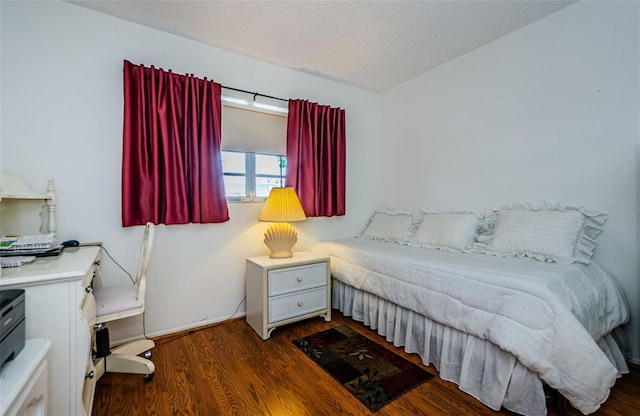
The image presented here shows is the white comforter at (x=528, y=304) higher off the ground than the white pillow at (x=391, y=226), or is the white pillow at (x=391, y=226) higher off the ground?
the white pillow at (x=391, y=226)

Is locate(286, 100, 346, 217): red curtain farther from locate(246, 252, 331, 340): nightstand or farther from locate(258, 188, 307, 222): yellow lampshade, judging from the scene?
locate(246, 252, 331, 340): nightstand

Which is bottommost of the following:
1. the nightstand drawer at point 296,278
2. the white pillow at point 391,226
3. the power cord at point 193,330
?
the power cord at point 193,330

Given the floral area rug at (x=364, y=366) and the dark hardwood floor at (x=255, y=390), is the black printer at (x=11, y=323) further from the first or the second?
the floral area rug at (x=364, y=366)

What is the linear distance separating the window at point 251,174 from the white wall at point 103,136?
15cm

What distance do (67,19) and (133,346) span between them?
2.27 m

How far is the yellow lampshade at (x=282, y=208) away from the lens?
2463mm

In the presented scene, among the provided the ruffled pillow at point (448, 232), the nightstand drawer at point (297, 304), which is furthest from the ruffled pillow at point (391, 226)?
the nightstand drawer at point (297, 304)

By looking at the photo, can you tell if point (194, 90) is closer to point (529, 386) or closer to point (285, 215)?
point (285, 215)

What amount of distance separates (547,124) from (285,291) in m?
2.44

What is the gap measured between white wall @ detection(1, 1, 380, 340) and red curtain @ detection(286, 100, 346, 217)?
1.45 ft

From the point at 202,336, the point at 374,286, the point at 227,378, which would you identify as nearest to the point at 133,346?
the point at 202,336

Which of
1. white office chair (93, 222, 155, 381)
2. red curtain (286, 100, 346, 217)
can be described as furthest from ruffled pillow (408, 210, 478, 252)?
white office chair (93, 222, 155, 381)

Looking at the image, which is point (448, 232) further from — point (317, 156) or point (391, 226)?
point (317, 156)

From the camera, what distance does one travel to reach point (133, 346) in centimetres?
194
